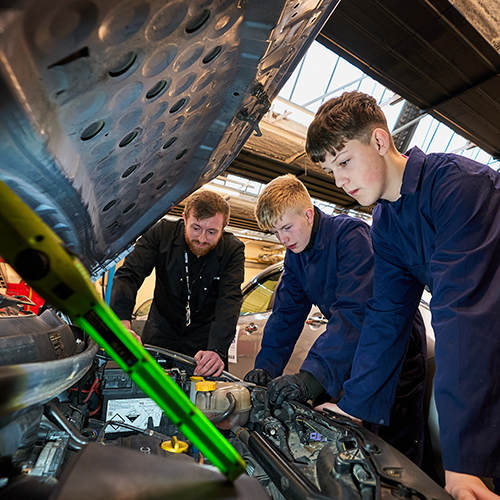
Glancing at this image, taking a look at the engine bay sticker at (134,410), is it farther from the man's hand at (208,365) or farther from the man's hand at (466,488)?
the man's hand at (466,488)

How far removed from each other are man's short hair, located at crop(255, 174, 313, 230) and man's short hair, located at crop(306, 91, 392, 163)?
510mm

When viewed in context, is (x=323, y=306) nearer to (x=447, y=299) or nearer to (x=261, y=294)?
(x=447, y=299)

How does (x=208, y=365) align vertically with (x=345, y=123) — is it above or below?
below

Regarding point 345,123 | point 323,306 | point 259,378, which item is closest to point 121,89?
point 345,123

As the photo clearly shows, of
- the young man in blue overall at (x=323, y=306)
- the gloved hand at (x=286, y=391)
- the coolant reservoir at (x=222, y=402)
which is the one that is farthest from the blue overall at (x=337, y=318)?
the coolant reservoir at (x=222, y=402)

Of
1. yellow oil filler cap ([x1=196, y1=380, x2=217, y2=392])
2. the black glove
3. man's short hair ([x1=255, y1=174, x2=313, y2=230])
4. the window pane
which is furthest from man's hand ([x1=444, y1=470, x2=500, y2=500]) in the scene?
the window pane

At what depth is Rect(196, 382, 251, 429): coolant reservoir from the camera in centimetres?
138

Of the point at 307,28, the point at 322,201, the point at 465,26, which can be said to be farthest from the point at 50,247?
the point at 322,201

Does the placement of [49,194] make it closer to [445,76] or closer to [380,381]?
[380,381]

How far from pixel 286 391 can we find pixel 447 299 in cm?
73

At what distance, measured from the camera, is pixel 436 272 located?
1008mm

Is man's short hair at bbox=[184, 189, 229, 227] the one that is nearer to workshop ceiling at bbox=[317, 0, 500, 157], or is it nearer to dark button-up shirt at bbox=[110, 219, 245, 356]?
dark button-up shirt at bbox=[110, 219, 245, 356]

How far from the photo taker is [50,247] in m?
0.33

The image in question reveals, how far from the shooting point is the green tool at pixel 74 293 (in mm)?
316
